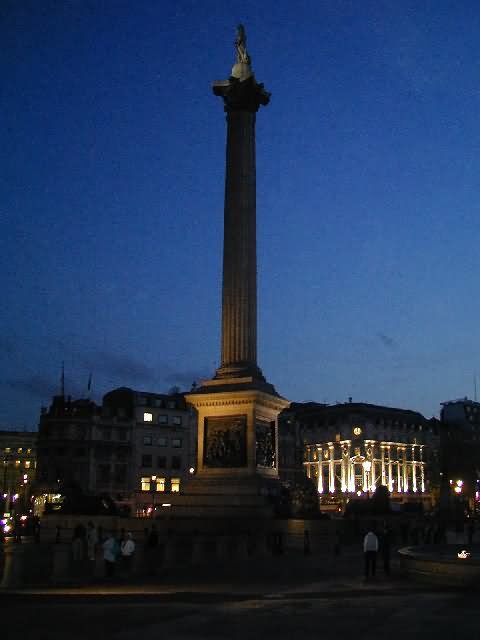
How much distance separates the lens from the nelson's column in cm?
3997

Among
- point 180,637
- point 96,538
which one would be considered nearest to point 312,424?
point 96,538

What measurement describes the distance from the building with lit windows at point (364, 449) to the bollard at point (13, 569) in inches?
4199

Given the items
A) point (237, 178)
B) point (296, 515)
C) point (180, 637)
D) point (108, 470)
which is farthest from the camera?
point (108, 470)

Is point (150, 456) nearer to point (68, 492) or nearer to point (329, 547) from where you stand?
Answer: point (68, 492)

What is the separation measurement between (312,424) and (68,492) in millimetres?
104208

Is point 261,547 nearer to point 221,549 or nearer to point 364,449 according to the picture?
point 221,549

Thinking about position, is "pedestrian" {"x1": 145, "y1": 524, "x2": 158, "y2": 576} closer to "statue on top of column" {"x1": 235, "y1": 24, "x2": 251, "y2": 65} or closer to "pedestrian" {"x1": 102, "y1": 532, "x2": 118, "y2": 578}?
"pedestrian" {"x1": 102, "y1": 532, "x2": 118, "y2": 578}

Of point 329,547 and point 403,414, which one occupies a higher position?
point 403,414

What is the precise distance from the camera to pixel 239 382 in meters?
41.3

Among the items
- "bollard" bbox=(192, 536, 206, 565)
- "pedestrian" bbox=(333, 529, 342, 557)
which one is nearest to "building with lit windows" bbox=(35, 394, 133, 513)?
"pedestrian" bbox=(333, 529, 342, 557)

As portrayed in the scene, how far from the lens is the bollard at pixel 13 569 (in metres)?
21.6

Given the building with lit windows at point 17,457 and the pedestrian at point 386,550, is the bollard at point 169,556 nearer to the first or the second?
the pedestrian at point 386,550

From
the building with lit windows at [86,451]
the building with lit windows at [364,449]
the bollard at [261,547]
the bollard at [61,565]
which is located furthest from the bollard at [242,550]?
the building with lit windows at [364,449]

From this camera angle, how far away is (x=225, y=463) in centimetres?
4053
